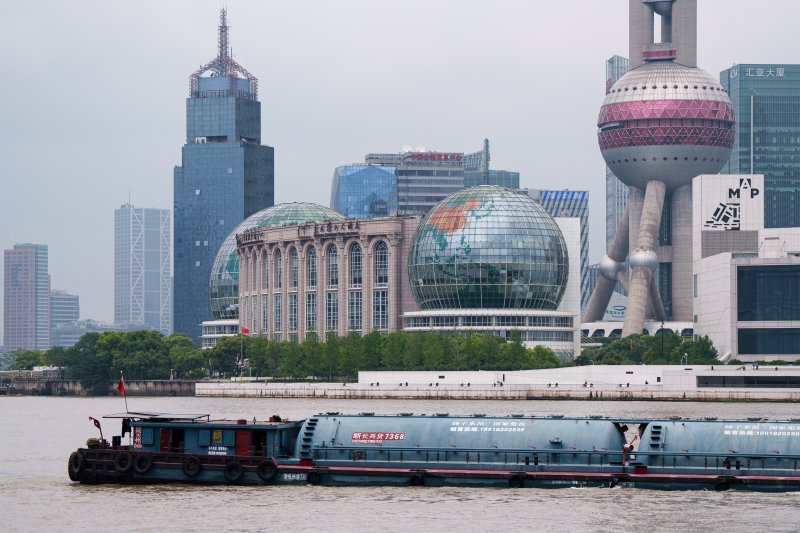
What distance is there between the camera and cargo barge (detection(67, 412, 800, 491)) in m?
78.4

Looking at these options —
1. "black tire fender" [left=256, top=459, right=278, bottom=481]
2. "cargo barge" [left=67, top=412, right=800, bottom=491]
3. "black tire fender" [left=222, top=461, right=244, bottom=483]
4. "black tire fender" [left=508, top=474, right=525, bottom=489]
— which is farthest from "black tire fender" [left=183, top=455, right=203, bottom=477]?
"black tire fender" [left=508, top=474, right=525, bottom=489]

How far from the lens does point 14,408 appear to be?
198750 mm

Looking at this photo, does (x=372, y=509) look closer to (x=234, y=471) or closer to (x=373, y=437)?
(x=373, y=437)

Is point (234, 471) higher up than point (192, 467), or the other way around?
point (192, 467)

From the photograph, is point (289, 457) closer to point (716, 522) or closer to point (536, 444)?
point (536, 444)

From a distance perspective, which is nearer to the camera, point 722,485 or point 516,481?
point 722,485

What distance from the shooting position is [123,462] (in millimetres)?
84688

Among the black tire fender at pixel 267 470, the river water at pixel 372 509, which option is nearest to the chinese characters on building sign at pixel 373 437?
the river water at pixel 372 509

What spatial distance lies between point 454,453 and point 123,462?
57.3 ft

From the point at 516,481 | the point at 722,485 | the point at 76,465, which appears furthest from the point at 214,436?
the point at 722,485

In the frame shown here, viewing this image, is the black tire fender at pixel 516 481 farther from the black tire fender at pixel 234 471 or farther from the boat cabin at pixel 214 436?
the black tire fender at pixel 234 471

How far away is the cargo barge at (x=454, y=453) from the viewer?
78.4 meters

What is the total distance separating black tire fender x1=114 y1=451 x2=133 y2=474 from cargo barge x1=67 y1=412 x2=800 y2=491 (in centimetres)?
5

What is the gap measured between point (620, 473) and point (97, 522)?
2491 cm
